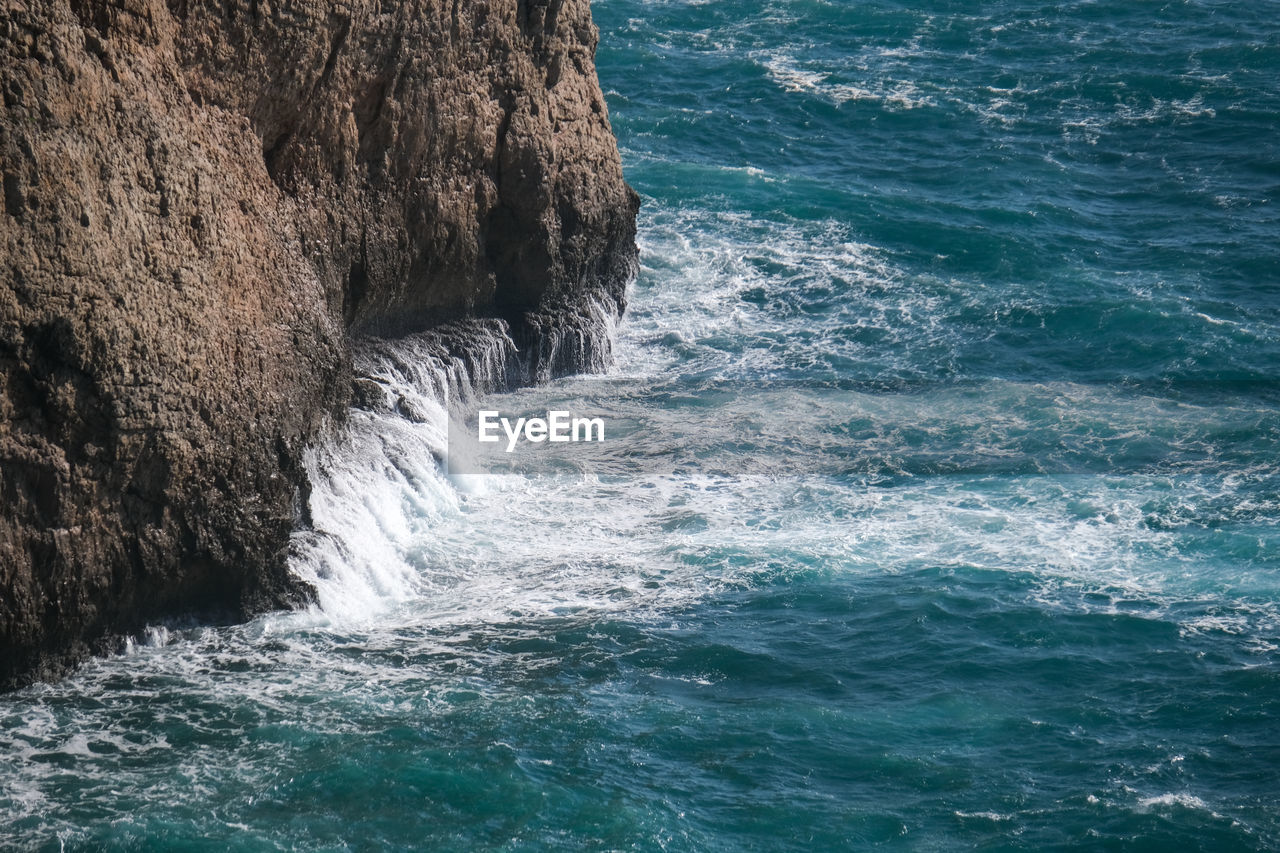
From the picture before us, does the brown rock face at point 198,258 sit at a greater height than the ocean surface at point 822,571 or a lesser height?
greater

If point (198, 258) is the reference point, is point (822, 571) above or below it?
below

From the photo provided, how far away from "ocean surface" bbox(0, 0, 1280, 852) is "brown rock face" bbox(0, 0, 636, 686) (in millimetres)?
912

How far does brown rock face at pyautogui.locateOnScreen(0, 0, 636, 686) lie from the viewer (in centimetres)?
1461

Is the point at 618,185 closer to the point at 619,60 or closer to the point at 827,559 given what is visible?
the point at 827,559

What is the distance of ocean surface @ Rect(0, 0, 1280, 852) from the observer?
14.1 metres

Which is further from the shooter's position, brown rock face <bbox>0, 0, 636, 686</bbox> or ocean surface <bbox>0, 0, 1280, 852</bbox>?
brown rock face <bbox>0, 0, 636, 686</bbox>

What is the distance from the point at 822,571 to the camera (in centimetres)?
1891

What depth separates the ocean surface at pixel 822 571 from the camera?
1409cm

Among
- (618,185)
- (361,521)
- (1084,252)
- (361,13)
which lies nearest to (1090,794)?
(361,521)

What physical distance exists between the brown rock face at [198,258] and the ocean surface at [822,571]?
2.99 ft

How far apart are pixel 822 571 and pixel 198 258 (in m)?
8.15

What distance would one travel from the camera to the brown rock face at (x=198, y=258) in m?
14.6

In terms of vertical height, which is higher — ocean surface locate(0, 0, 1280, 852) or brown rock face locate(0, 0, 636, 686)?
brown rock face locate(0, 0, 636, 686)

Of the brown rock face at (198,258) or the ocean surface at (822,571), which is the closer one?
the ocean surface at (822,571)
